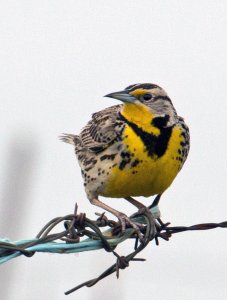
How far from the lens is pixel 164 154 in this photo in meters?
5.11

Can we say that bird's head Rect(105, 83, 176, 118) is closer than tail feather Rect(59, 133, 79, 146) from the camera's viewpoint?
Yes

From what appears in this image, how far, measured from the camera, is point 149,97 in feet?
17.8

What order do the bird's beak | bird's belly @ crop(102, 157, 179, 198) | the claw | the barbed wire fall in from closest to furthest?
the barbed wire
the claw
bird's belly @ crop(102, 157, 179, 198)
the bird's beak

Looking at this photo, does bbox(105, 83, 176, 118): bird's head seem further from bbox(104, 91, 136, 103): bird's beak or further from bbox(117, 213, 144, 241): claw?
bbox(117, 213, 144, 241): claw

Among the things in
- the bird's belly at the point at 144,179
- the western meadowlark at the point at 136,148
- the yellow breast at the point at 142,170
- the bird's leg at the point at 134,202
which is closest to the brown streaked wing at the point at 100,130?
the western meadowlark at the point at 136,148

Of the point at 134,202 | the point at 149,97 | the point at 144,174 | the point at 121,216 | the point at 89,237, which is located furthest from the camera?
the point at 134,202

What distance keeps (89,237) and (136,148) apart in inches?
57.4

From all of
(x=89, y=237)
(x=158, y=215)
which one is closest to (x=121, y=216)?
(x=158, y=215)

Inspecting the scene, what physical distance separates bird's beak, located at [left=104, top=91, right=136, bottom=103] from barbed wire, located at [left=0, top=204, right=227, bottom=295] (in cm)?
102

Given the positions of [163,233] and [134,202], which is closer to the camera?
[163,233]

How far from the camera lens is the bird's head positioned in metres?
5.31

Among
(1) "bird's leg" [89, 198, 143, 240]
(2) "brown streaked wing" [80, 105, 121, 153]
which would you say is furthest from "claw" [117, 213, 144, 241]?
(2) "brown streaked wing" [80, 105, 121, 153]

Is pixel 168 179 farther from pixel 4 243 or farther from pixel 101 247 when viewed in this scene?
pixel 4 243

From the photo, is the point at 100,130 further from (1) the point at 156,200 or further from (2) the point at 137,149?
(1) the point at 156,200
